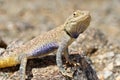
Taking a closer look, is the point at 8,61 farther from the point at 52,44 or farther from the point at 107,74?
the point at 107,74

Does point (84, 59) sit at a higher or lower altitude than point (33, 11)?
lower

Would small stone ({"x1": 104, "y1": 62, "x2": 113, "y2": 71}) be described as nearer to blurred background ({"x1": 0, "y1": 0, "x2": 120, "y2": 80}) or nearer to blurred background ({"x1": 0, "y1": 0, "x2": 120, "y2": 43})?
blurred background ({"x1": 0, "y1": 0, "x2": 120, "y2": 80})

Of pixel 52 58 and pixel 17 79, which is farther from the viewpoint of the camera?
pixel 52 58

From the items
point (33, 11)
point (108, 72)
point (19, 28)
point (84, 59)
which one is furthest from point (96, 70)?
point (33, 11)

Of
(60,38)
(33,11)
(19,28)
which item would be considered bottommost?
(60,38)

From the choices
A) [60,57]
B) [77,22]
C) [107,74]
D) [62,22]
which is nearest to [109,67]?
[107,74]

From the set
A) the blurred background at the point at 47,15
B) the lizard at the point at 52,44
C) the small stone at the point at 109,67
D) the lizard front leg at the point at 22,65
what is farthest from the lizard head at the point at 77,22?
the blurred background at the point at 47,15

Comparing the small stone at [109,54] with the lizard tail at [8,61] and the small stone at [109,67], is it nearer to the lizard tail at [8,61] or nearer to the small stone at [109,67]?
the small stone at [109,67]

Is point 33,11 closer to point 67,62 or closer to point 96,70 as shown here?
point 96,70
